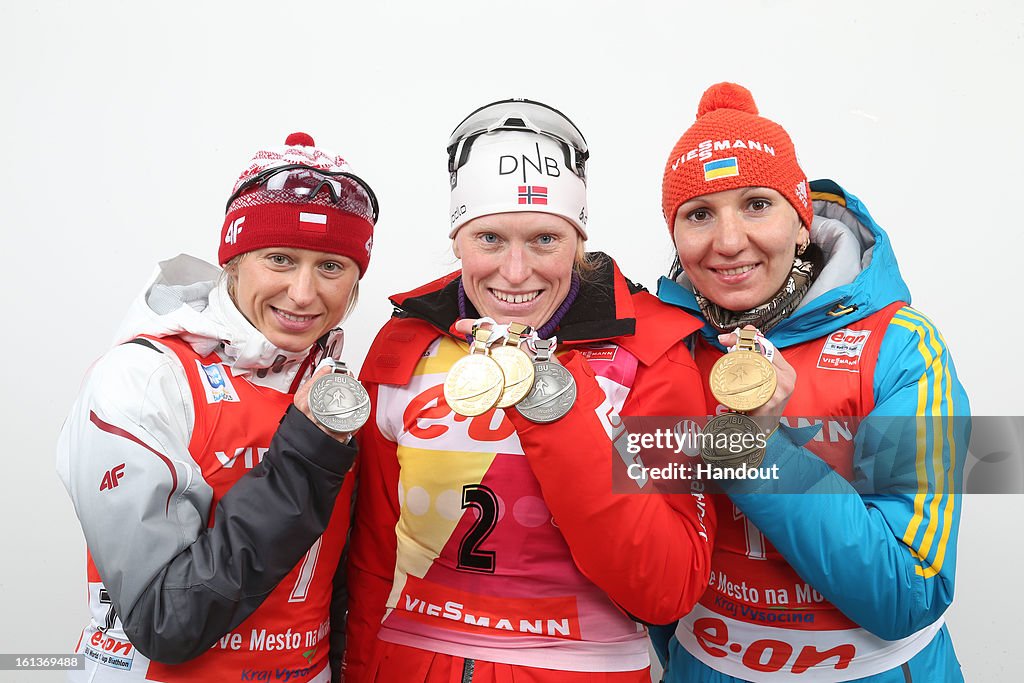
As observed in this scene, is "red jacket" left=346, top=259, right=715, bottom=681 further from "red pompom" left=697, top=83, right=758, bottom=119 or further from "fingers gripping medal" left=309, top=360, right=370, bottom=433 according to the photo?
"red pompom" left=697, top=83, right=758, bottom=119

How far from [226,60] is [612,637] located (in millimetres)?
2610

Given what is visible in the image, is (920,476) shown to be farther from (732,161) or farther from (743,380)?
(732,161)

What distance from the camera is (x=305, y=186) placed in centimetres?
213

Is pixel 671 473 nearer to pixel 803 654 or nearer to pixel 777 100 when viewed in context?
pixel 803 654

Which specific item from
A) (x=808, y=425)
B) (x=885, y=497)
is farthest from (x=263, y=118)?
(x=885, y=497)

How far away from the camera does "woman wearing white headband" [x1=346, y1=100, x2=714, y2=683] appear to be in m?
1.92

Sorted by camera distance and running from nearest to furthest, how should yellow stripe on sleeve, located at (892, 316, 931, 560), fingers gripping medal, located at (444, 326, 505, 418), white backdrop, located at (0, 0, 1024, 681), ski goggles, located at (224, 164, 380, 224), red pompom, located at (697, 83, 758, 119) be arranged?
fingers gripping medal, located at (444, 326, 505, 418) < yellow stripe on sleeve, located at (892, 316, 931, 560) < ski goggles, located at (224, 164, 380, 224) < red pompom, located at (697, 83, 758, 119) < white backdrop, located at (0, 0, 1024, 681)

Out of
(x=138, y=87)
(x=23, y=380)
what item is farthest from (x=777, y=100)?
(x=23, y=380)

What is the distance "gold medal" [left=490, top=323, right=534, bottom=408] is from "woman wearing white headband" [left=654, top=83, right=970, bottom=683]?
422 mm

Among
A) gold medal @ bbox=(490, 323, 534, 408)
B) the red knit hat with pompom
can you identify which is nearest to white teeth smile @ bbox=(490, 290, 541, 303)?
gold medal @ bbox=(490, 323, 534, 408)

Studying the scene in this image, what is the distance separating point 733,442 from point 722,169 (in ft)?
2.31

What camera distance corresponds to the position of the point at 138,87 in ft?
10.8

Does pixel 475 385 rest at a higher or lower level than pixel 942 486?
higher

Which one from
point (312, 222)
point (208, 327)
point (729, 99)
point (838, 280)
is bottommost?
point (208, 327)
